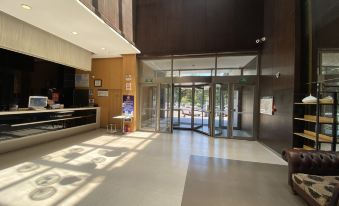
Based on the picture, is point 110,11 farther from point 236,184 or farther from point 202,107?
point 236,184

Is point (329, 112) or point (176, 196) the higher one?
point (329, 112)

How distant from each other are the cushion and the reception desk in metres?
6.39

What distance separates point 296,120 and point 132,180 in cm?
427

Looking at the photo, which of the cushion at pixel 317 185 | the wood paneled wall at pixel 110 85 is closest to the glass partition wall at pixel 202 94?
the wood paneled wall at pixel 110 85

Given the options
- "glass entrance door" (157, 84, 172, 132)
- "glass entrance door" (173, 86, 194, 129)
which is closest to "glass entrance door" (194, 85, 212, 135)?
"glass entrance door" (173, 86, 194, 129)

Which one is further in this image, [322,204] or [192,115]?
[192,115]

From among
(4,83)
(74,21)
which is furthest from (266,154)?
(4,83)

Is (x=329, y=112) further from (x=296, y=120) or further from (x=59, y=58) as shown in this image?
(x=59, y=58)

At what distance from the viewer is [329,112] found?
3965mm

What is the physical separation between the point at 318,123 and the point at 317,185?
1671 mm

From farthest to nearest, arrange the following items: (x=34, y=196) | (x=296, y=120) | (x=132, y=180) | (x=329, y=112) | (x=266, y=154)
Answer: (x=266, y=154) → (x=296, y=120) → (x=329, y=112) → (x=132, y=180) → (x=34, y=196)

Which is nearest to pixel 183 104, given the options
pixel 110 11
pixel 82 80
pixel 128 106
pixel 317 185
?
pixel 128 106

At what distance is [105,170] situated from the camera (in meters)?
3.70

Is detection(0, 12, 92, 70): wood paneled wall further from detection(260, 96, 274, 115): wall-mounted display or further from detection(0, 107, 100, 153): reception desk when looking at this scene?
detection(260, 96, 274, 115): wall-mounted display
